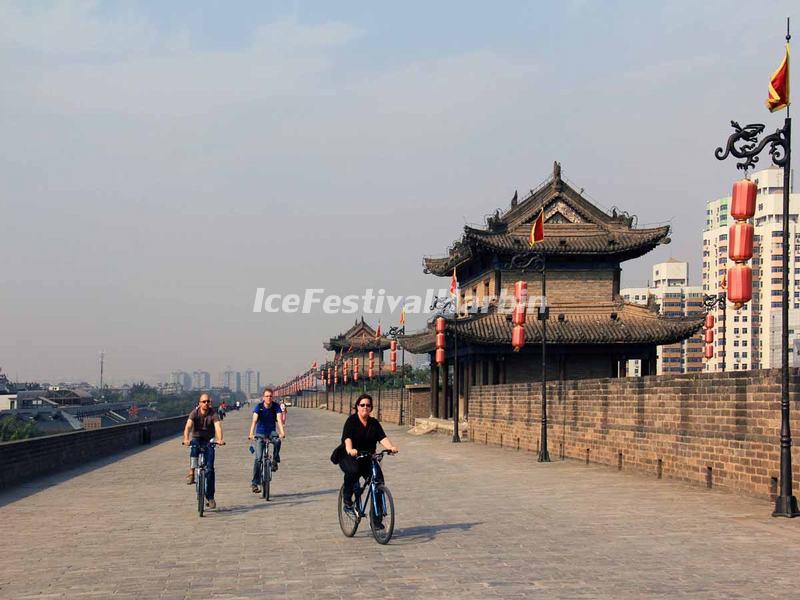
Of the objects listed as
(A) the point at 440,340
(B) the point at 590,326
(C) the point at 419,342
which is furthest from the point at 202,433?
(C) the point at 419,342

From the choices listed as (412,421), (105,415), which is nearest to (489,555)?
(412,421)

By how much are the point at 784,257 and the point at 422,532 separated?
6.46 meters

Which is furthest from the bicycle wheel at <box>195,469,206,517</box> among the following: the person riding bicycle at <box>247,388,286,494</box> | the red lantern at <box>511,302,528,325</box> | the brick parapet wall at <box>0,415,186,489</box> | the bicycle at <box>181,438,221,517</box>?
the red lantern at <box>511,302,528,325</box>

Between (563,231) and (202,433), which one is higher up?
(563,231)

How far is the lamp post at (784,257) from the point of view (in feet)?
44.0

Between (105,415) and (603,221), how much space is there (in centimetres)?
12638

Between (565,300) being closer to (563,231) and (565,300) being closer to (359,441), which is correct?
(563,231)

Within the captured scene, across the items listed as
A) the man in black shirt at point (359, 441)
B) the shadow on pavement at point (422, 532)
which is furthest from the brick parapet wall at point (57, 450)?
the man in black shirt at point (359, 441)

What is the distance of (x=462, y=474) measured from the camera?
21.7 meters

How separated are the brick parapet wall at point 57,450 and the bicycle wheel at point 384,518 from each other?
10277mm

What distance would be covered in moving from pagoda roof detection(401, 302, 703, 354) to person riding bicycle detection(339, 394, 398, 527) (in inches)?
1259

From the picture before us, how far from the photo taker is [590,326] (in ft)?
147

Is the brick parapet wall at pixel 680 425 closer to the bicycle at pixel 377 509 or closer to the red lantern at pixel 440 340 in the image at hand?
the bicycle at pixel 377 509

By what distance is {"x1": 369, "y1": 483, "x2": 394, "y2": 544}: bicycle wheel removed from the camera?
10.6m
